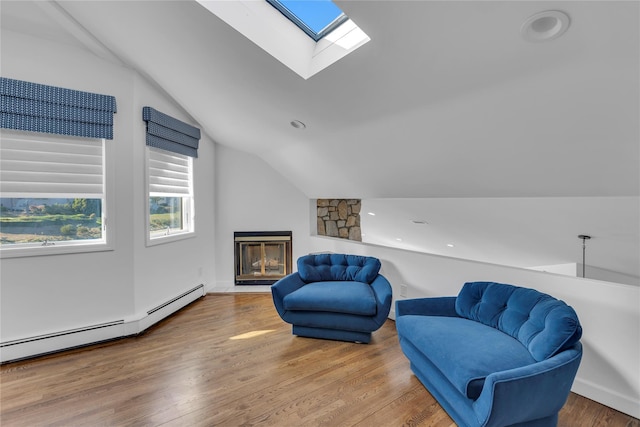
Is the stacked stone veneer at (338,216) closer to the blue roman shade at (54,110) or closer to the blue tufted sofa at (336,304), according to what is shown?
the blue tufted sofa at (336,304)

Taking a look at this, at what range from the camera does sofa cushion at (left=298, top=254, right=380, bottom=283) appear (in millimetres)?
3410

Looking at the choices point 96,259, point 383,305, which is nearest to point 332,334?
point 383,305

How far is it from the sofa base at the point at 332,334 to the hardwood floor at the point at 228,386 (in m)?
0.06

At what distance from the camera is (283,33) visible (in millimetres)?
2225

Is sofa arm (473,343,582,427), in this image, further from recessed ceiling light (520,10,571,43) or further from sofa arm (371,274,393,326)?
recessed ceiling light (520,10,571,43)

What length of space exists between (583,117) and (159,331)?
4.01m

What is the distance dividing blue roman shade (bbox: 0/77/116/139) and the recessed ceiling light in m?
3.39

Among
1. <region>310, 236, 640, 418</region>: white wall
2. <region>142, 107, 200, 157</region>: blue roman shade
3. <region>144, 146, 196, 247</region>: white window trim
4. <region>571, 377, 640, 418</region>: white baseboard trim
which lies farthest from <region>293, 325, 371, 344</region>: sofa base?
<region>142, 107, 200, 157</region>: blue roman shade

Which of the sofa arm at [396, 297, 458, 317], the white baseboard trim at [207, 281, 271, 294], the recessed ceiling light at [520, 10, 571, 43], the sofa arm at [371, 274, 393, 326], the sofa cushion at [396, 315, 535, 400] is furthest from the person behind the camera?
the white baseboard trim at [207, 281, 271, 294]

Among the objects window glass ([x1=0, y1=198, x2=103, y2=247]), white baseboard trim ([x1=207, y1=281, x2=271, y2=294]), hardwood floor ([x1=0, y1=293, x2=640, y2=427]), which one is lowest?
hardwood floor ([x1=0, y1=293, x2=640, y2=427])

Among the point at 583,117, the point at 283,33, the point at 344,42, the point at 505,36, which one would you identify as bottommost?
the point at 583,117

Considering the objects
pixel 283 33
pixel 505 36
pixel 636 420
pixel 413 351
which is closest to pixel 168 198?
pixel 283 33

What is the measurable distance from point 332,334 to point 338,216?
237cm

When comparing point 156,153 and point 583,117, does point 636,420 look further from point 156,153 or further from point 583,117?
point 156,153
